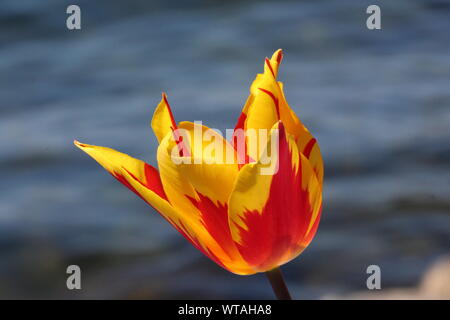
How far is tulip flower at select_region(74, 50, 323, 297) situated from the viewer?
31 cm

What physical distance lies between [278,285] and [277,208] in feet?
0.10

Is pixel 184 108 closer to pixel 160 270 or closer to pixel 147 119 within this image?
pixel 147 119

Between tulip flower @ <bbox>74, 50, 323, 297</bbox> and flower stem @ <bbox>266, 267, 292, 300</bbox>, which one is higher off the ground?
tulip flower @ <bbox>74, 50, 323, 297</bbox>

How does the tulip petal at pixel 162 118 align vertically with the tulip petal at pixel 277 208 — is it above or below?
above

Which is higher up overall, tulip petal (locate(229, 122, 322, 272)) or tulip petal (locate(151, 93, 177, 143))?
tulip petal (locate(151, 93, 177, 143))

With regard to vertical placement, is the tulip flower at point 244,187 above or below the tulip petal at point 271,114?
below

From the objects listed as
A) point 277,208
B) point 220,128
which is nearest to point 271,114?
point 277,208

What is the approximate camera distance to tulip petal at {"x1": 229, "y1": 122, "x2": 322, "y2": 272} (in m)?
0.30

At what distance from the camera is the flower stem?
31cm

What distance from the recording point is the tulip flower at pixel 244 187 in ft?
1.01

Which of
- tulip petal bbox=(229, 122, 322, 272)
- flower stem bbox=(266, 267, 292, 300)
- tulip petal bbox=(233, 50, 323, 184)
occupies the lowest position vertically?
flower stem bbox=(266, 267, 292, 300)

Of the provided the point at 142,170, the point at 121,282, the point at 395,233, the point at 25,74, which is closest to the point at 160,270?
the point at 121,282

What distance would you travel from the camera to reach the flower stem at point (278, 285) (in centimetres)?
31

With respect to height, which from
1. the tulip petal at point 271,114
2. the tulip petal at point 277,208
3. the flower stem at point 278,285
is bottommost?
the flower stem at point 278,285
